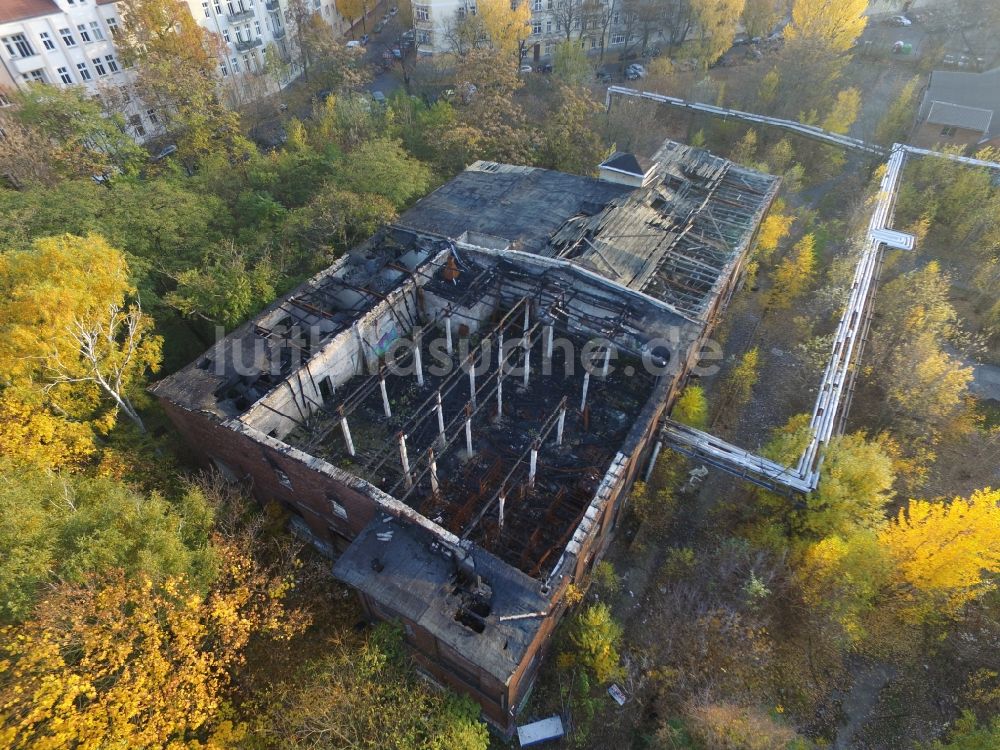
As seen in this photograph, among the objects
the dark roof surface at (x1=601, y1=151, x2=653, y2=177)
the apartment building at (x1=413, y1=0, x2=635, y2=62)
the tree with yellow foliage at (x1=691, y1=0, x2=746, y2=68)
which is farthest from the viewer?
the apartment building at (x1=413, y1=0, x2=635, y2=62)

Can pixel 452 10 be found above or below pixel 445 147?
above

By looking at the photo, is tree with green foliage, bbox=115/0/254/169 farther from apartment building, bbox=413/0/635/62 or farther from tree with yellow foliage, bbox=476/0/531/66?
tree with yellow foliage, bbox=476/0/531/66

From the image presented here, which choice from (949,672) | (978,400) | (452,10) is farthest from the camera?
(452,10)

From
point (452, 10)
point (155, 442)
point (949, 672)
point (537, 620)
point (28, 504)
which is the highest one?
point (452, 10)

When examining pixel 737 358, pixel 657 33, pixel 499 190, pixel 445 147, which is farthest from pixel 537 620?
pixel 657 33

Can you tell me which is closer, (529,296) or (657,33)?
(529,296)

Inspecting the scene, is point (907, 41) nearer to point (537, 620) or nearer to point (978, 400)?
point (978, 400)

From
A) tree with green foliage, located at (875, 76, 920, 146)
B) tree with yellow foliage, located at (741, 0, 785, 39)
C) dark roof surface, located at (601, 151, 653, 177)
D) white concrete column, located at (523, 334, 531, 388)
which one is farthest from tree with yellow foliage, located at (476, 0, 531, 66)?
white concrete column, located at (523, 334, 531, 388)
